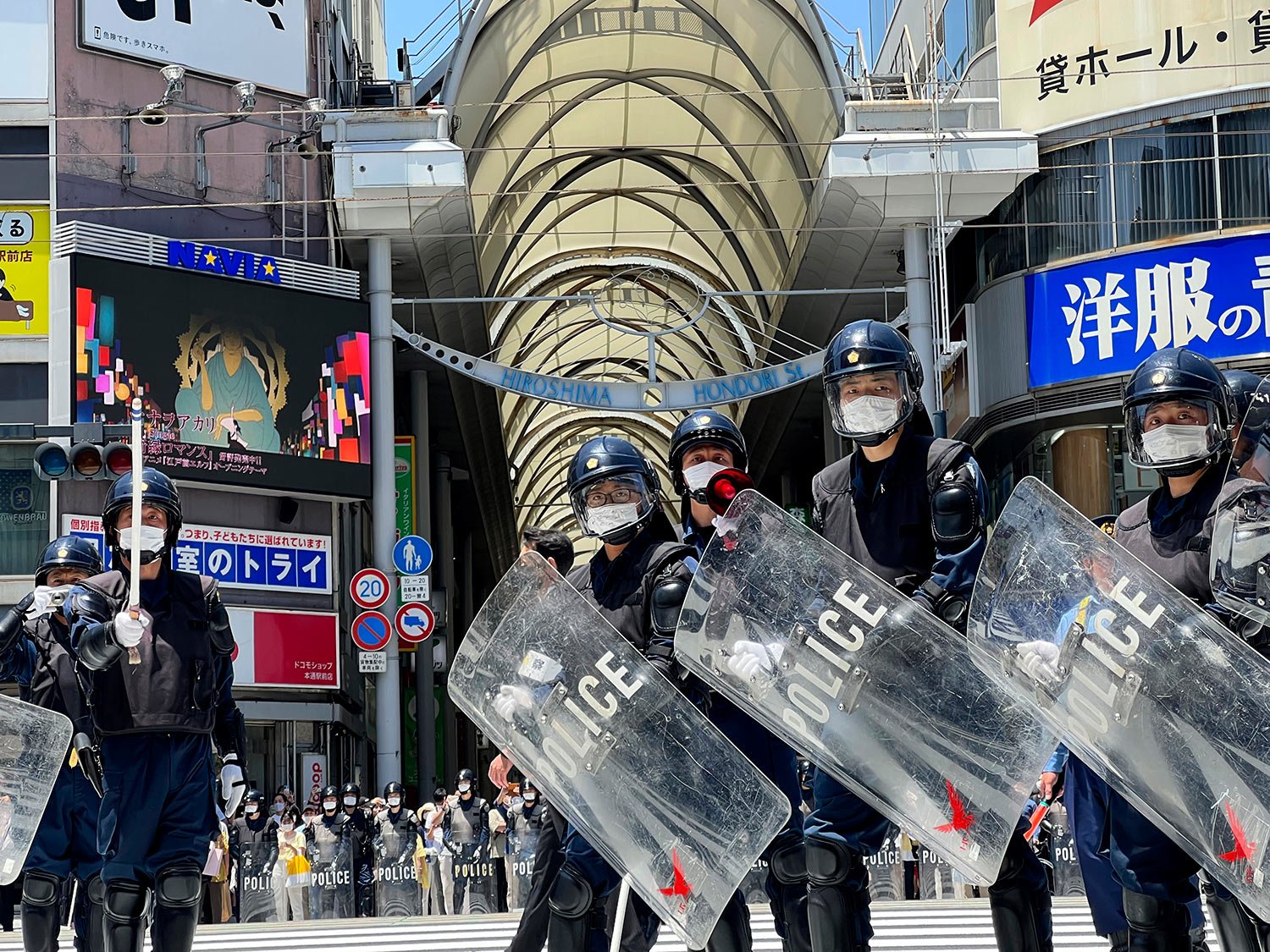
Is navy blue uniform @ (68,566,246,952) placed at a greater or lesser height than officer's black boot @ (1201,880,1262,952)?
greater

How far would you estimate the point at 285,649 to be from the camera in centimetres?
2755

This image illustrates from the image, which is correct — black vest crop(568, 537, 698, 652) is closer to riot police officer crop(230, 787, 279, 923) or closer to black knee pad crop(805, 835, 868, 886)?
black knee pad crop(805, 835, 868, 886)

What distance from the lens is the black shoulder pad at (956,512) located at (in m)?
6.42

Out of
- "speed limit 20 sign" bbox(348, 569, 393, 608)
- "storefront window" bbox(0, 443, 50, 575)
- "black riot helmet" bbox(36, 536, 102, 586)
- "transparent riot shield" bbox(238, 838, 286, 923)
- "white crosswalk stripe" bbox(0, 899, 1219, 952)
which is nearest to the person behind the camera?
"black riot helmet" bbox(36, 536, 102, 586)

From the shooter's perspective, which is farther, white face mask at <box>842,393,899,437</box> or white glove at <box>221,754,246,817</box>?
white glove at <box>221,754,246,817</box>

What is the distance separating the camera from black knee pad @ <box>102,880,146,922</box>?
23.9 ft

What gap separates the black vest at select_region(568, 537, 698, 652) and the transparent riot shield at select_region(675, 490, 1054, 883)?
718 mm

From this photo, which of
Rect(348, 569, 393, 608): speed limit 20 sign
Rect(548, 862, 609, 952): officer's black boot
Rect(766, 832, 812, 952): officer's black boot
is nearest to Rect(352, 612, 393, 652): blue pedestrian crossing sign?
Rect(348, 569, 393, 608): speed limit 20 sign

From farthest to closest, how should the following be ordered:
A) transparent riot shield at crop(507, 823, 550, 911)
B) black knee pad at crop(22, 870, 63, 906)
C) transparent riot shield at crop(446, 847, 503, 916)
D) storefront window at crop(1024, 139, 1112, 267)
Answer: storefront window at crop(1024, 139, 1112, 267), transparent riot shield at crop(446, 847, 503, 916), transparent riot shield at crop(507, 823, 550, 911), black knee pad at crop(22, 870, 63, 906)

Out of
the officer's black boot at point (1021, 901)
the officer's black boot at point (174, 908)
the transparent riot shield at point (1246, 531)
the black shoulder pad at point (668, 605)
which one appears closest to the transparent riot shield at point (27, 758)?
the officer's black boot at point (174, 908)

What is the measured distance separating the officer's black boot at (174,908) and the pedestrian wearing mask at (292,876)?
39.4 feet

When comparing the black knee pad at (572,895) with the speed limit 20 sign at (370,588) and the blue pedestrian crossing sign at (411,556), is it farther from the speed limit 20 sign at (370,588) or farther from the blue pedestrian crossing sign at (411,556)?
the blue pedestrian crossing sign at (411,556)

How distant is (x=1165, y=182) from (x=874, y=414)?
1956 cm

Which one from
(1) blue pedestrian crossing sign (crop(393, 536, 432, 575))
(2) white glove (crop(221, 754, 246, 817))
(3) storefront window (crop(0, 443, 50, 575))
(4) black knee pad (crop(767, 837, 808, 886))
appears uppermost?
(3) storefront window (crop(0, 443, 50, 575))
